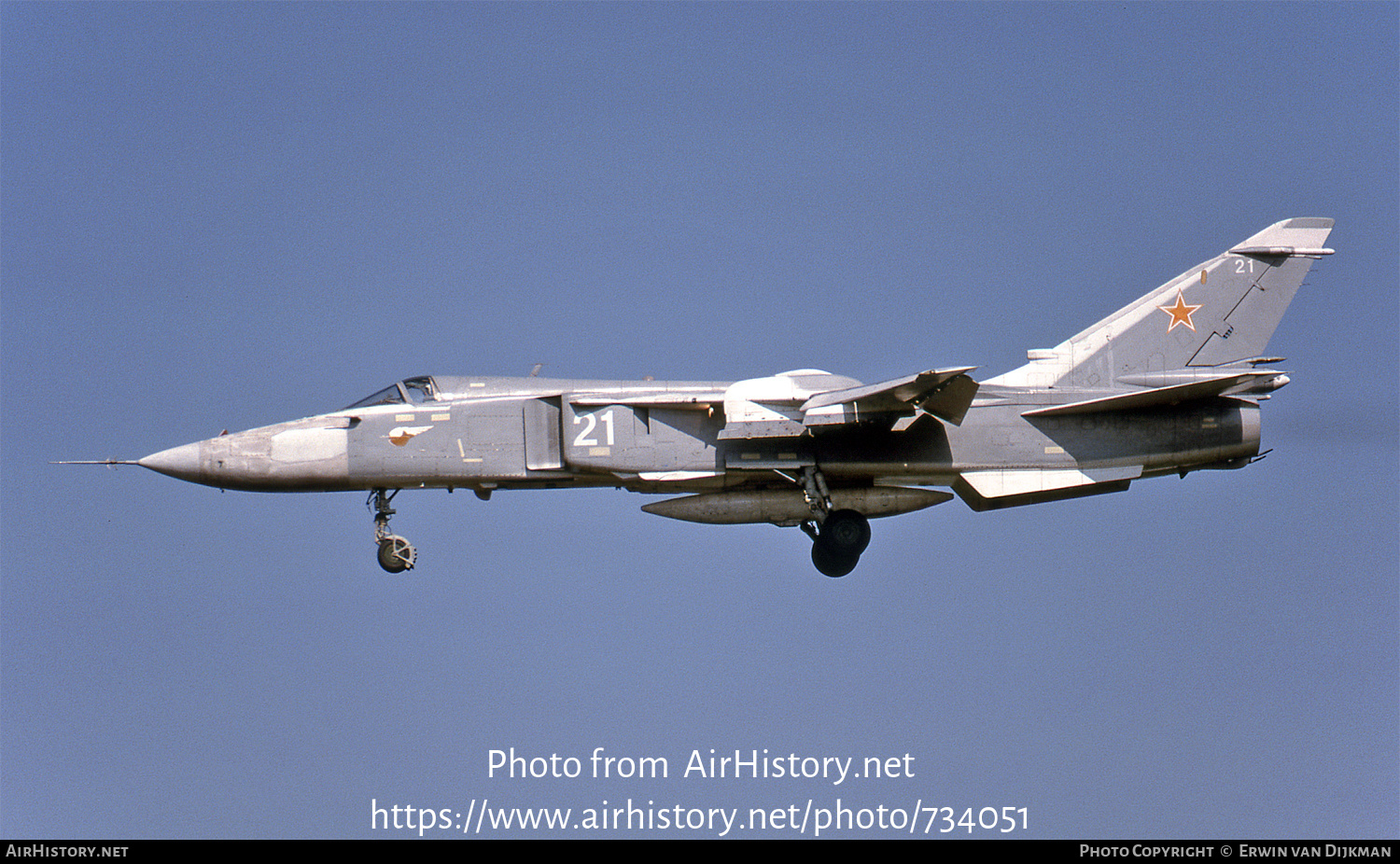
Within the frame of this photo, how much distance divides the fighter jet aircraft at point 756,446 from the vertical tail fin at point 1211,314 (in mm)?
366

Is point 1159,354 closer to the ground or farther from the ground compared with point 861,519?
farther from the ground

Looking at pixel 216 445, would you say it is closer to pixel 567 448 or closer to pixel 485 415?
pixel 485 415

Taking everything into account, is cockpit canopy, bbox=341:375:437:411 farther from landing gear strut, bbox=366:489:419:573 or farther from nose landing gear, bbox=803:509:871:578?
nose landing gear, bbox=803:509:871:578

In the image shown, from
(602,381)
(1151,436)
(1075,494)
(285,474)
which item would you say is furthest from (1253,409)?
(285,474)

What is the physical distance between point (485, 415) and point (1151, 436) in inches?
328

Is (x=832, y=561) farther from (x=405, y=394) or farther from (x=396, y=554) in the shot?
(x=405, y=394)

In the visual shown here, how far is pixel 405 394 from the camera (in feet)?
57.6

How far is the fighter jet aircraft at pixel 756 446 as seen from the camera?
16.9 metres

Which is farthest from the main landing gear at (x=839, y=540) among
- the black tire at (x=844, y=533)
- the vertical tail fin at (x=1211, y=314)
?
the vertical tail fin at (x=1211, y=314)

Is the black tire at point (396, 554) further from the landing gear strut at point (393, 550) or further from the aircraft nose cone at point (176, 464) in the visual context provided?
the aircraft nose cone at point (176, 464)

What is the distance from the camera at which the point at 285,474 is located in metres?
17.2

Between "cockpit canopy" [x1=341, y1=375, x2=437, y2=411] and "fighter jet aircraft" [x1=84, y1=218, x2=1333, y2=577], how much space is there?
0.03 meters

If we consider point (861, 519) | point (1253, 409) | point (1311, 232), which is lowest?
point (861, 519)

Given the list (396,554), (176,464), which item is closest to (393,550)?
(396,554)
